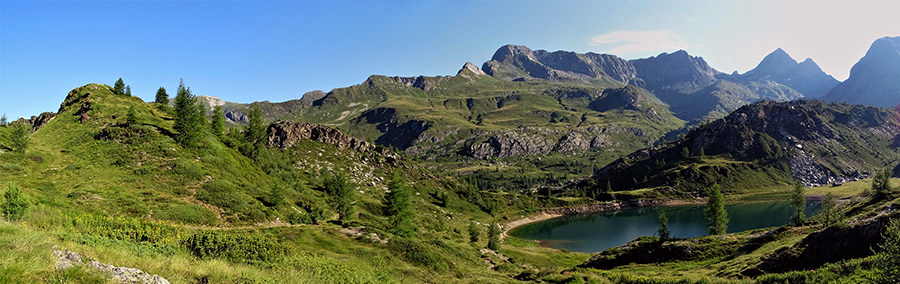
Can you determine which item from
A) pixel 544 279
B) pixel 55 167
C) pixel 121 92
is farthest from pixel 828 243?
pixel 121 92

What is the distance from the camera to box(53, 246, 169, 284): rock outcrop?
967 cm

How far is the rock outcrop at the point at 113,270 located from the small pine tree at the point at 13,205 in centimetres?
1622

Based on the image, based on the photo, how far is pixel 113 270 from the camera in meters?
Answer: 10.1

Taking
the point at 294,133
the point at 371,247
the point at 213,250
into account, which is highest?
the point at 294,133

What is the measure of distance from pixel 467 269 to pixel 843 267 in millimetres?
31449

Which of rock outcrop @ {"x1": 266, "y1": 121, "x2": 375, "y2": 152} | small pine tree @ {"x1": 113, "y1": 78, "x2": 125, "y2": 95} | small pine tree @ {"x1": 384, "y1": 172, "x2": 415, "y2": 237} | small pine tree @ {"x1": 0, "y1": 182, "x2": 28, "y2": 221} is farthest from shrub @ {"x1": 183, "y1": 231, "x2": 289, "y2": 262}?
rock outcrop @ {"x1": 266, "y1": 121, "x2": 375, "y2": 152}

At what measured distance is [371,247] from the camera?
39.1 meters

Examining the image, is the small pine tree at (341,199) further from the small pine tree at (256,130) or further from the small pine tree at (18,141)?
the small pine tree at (256,130)

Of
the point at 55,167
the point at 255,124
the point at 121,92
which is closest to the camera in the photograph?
the point at 55,167

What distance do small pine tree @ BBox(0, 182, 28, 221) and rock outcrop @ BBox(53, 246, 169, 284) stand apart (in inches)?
639

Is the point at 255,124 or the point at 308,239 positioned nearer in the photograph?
the point at 308,239

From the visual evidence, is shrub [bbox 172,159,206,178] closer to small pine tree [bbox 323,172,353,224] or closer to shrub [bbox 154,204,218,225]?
shrub [bbox 154,204,218,225]

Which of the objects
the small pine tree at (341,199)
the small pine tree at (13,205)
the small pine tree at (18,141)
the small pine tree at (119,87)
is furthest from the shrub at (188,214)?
the small pine tree at (119,87)

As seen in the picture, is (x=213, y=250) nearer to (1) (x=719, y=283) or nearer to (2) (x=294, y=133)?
(1) (x=719, y=283)
